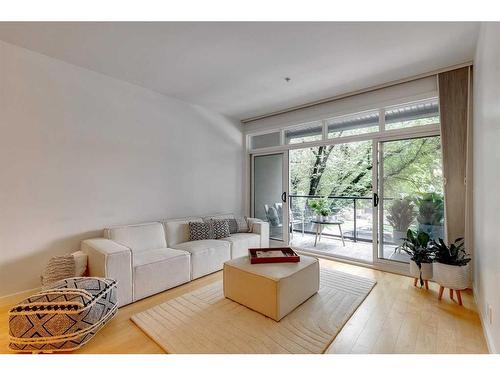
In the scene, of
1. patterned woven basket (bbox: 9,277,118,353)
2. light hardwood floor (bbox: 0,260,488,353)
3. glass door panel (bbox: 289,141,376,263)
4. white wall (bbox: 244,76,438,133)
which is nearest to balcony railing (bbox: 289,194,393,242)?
glass door panel (bbox: 289,141,376,263)

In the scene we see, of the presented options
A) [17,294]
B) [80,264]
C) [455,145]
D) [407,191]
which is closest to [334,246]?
[407,191]

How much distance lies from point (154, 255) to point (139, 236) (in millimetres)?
420

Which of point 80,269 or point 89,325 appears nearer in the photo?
point 89,325

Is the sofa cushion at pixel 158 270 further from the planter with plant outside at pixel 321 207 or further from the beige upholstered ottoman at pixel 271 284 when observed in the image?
the planter with plant outside at pixel 321 207

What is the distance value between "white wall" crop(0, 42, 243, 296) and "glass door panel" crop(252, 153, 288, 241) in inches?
58.2

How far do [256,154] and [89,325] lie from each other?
392 cm

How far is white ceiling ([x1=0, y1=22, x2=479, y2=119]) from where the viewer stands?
2143mm

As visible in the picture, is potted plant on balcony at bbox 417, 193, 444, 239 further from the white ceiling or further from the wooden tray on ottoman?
the wooden tray on ottoman

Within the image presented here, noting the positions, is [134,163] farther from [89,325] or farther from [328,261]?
[328,261]

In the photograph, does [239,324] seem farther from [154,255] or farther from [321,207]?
[321,207]

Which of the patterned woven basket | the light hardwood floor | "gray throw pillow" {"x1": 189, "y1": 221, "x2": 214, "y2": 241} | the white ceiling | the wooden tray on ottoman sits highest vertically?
the white ceiling

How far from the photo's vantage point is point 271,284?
2.09m
